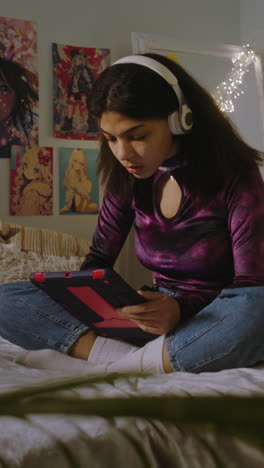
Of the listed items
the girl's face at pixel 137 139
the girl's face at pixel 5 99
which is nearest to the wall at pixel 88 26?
the girl's face at pixel 5 99

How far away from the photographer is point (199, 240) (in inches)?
39.3

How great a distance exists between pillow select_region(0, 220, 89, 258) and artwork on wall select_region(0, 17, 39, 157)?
1.78ft

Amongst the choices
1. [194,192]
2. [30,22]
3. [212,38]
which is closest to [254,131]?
[212,38]

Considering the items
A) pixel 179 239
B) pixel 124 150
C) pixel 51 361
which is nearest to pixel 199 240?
pixel 179 239

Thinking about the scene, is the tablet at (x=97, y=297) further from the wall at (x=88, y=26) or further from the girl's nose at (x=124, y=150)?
the wall at (x=88, y=26)

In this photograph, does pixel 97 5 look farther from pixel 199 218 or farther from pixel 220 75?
pixel 199 218

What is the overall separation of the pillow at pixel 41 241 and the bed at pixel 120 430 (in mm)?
897

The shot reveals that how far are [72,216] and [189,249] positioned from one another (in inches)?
62.6

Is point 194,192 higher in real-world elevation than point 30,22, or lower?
lower

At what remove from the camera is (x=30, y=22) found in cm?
241

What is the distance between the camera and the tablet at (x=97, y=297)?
2.47 feet

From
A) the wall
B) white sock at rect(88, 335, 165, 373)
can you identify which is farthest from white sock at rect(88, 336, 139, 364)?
the wall

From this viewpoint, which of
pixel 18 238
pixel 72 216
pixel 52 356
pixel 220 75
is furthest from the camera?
pixel 220 75

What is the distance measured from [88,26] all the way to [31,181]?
2.73 ft
